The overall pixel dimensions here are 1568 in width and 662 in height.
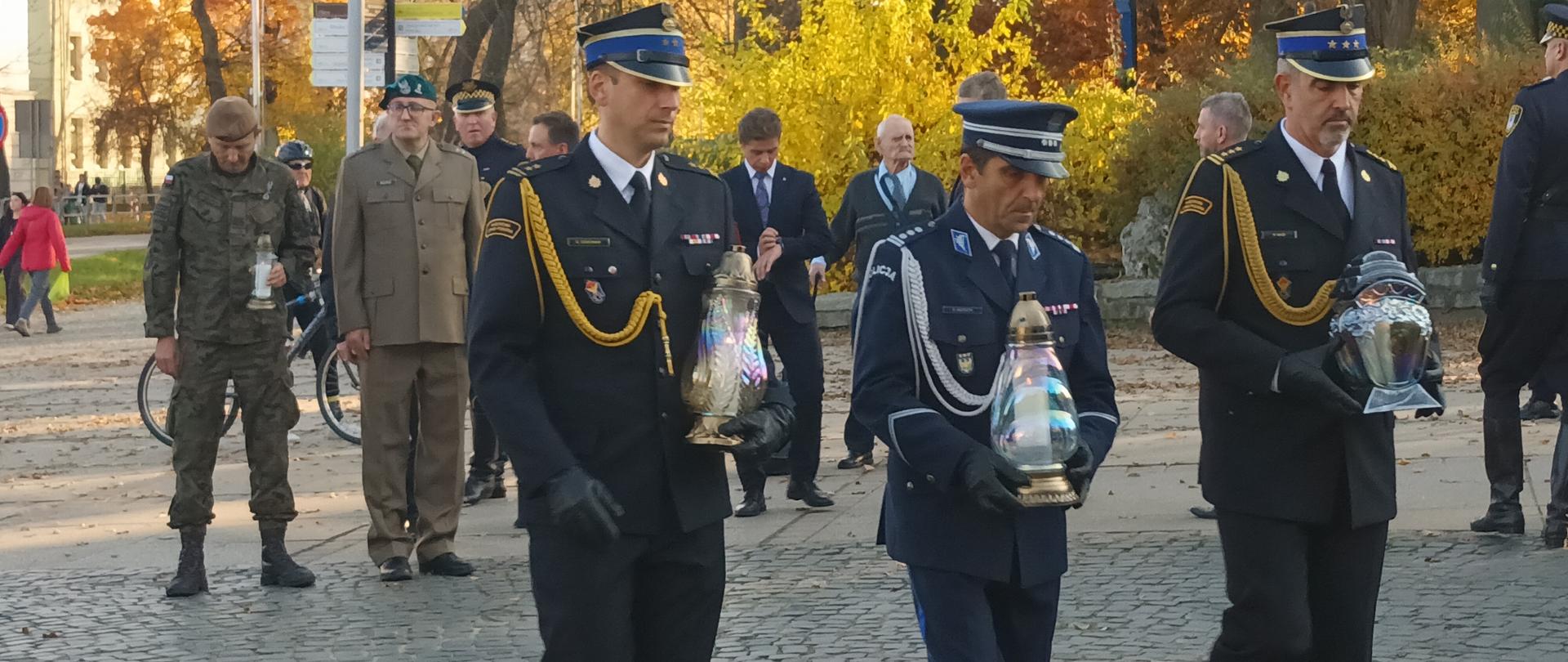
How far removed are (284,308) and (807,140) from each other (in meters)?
12.8

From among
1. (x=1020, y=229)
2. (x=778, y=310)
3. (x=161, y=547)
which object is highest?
(x=1020, y=229)

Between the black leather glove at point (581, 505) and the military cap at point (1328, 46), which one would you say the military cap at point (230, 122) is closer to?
the black leather glove at point (581, 505)

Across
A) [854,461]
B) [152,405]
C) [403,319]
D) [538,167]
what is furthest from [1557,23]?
[152,405]

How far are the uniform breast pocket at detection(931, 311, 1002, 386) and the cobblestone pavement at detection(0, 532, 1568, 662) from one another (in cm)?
246

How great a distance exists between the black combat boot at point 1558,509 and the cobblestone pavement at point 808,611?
9 centimetres

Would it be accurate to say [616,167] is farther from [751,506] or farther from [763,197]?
[763,197]

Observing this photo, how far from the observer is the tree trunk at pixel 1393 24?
2300 centimetres

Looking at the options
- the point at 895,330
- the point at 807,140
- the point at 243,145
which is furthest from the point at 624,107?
the point at 807,140

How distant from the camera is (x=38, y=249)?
2472cm

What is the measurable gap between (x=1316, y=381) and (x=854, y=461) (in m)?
6.78

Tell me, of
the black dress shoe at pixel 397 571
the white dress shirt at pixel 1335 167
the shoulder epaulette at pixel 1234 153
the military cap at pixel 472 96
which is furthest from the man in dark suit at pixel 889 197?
the white dress shirt at pixel 1335 167

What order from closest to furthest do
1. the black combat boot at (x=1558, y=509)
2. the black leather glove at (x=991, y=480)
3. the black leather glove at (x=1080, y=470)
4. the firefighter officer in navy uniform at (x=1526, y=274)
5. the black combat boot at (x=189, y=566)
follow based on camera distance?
the black leather glove at (x=991, y=480) → the black leather glove at (x=1080, y=470) → the black combat boot at (x=1558, y=509) → the firefighter officer in navy uniform at (x=1526, y=274) → the black combat boot at (x=189, y=566)

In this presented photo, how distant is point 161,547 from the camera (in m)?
9.67

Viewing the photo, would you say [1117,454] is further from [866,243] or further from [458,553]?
[458,553]
